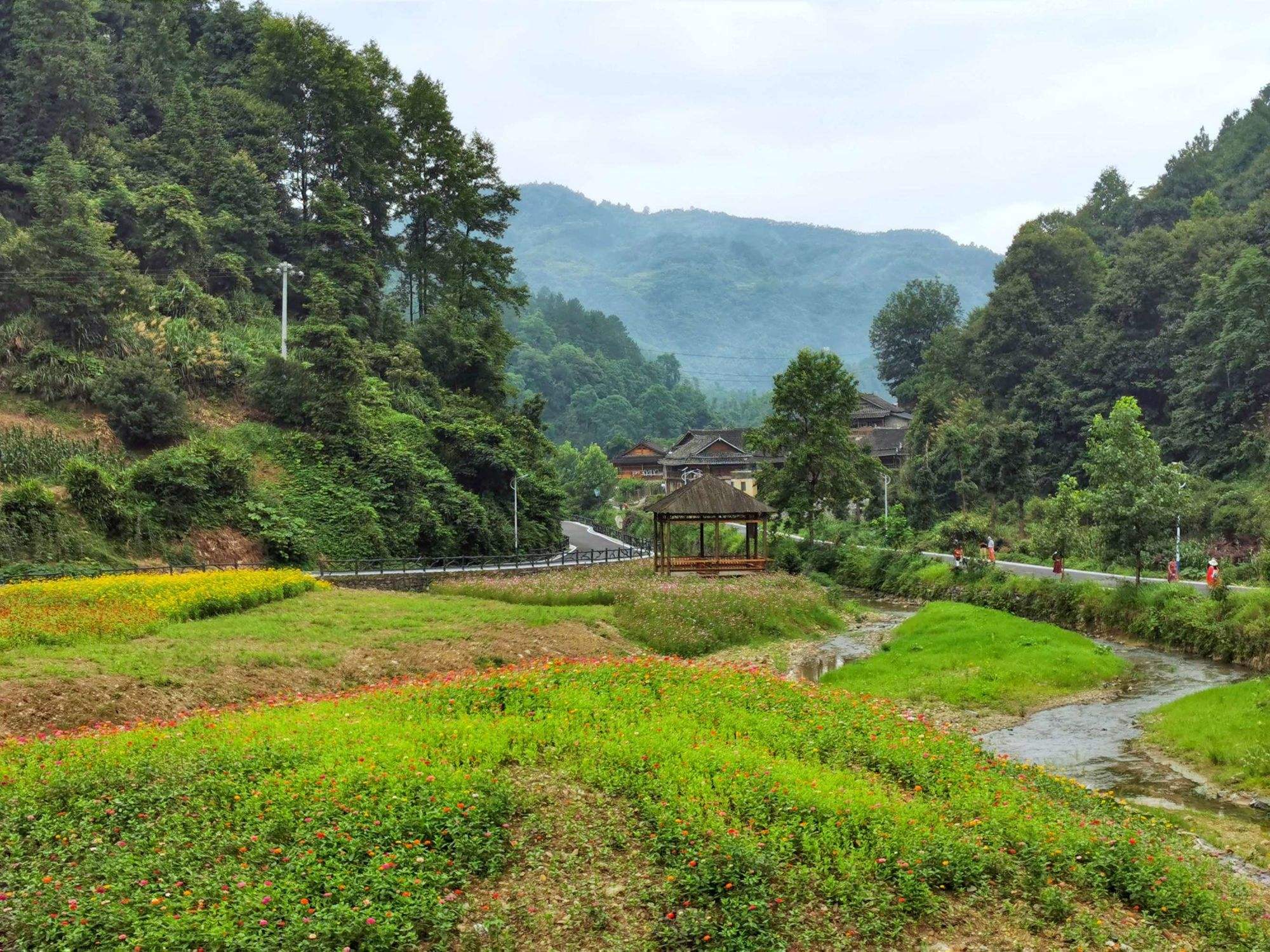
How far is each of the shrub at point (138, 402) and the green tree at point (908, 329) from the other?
80.0 m

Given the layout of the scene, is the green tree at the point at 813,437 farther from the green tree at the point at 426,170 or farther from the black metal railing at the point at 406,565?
the green tree at the point at 426,170

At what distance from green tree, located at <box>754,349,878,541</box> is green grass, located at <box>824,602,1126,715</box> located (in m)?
19.0

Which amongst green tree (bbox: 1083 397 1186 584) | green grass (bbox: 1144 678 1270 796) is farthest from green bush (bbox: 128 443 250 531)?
green grass (bbox: 1144 678 1270 796)

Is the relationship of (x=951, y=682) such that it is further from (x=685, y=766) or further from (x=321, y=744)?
(x=321, y=744)

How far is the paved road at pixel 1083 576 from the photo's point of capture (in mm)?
32938

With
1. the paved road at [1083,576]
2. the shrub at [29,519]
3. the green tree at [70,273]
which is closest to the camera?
the shrub at [29,519]

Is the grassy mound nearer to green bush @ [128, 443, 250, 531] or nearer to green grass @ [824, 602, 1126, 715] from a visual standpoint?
green grass @ [824, 602, 1126, 715]

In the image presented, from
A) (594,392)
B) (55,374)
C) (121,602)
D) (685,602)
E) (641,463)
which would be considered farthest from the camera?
(594,392)

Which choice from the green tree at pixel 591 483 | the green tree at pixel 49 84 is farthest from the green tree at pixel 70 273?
the green tree at pixel 591 483

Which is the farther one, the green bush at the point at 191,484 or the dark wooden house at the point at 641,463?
the dark wooden house at the point at 641,463

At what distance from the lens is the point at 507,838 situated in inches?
420

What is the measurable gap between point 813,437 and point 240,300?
30.9 m

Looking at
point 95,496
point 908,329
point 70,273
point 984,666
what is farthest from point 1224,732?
point 908,329

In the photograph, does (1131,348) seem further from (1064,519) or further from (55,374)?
(55,374)
